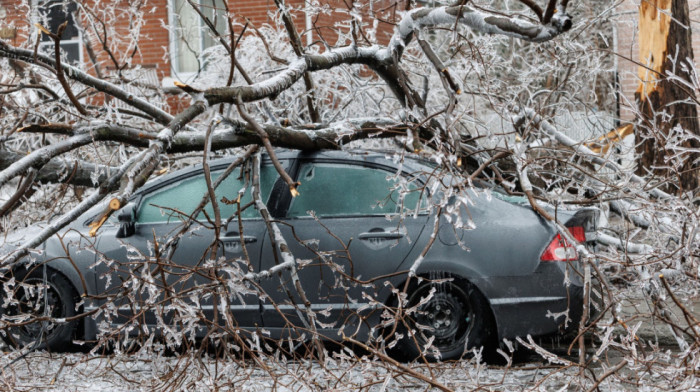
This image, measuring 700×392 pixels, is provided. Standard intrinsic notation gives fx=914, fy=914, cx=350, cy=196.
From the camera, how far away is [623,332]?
7.72 metres

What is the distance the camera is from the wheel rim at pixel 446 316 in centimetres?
649

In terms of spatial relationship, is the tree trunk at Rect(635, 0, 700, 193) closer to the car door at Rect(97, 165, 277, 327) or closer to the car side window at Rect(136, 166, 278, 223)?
the car side window at Rect(136, 166, 278, 223)

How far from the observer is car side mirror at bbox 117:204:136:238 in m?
7.12

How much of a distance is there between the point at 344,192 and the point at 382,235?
0.48 m

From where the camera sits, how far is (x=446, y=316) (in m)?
6.53

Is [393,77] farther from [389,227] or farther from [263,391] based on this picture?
[263,391]

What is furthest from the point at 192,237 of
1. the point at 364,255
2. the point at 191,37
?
the point at 191,37

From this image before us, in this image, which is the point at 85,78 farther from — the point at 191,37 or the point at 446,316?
the point at 191,37

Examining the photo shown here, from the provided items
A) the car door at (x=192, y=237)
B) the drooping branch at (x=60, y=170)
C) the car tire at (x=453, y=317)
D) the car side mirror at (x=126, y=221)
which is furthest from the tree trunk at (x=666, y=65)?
the drooping branch at (x=60, y=170)

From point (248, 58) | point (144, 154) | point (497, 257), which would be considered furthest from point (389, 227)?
point (248, 58)

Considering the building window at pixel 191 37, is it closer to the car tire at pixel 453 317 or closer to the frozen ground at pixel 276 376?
the frozen ground at pixel 276 376

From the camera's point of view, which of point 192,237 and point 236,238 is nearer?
point 236,238

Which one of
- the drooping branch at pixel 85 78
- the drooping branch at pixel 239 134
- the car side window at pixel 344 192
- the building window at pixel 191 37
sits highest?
the building window at pixel 191 37

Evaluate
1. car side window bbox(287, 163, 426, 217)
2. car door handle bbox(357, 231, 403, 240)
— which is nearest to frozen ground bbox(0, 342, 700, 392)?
car door handle bbox(357, 231, 403, 240)
